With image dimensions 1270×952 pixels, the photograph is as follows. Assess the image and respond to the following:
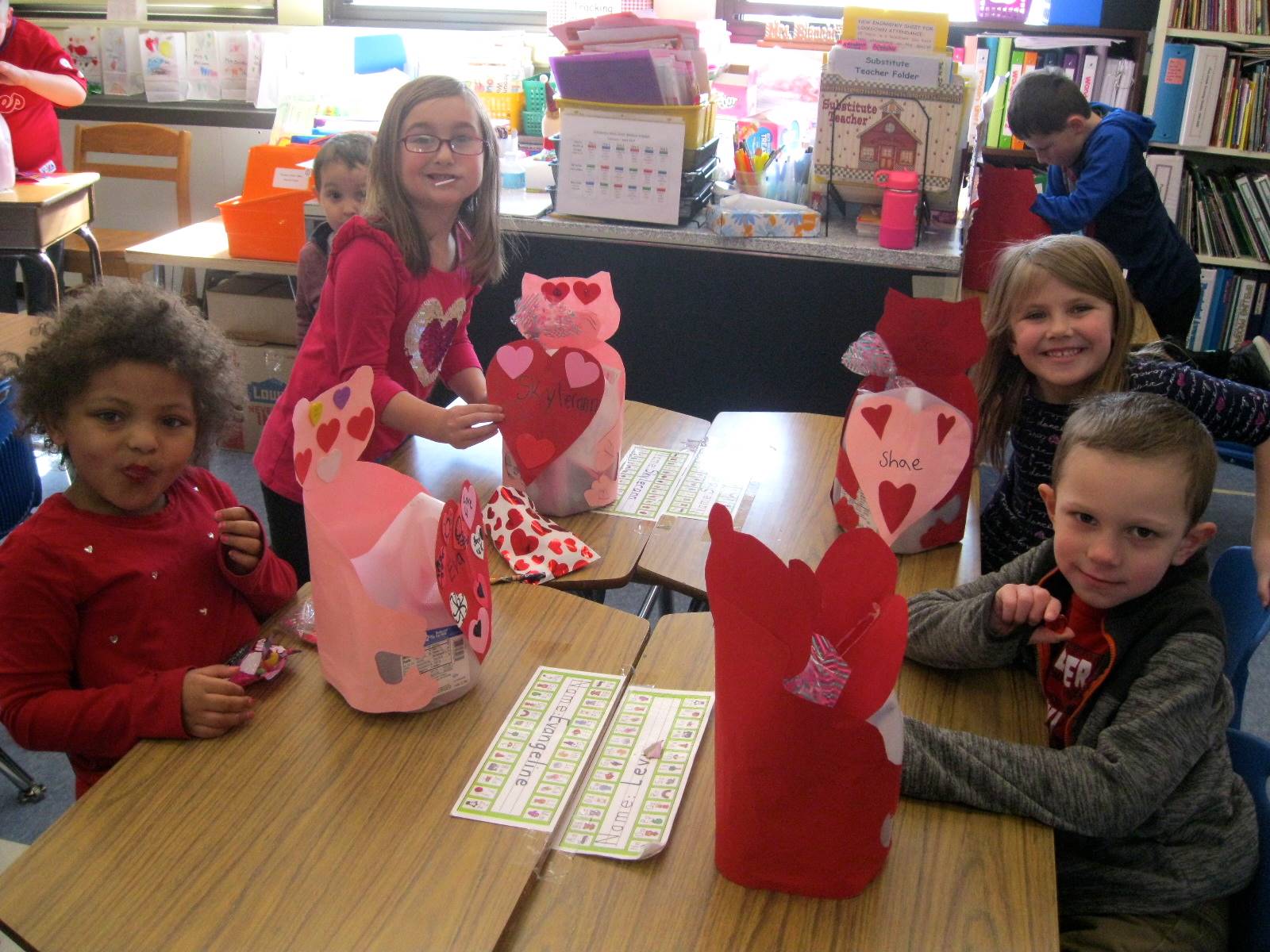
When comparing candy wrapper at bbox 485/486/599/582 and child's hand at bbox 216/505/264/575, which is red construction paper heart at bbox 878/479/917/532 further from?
child's hand at bbox 216/505/264/575

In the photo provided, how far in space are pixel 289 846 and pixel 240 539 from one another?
0.46 metres

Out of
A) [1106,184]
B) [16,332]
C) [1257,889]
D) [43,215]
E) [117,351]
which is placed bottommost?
[1257,889]

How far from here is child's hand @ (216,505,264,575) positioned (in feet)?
4.36

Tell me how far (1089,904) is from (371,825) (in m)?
0.74

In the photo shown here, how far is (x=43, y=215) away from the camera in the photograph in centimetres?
355

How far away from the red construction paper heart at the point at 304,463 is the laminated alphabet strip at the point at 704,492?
679 millimetres

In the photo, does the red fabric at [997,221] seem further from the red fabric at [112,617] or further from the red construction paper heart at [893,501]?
the red fabric at [112,617]

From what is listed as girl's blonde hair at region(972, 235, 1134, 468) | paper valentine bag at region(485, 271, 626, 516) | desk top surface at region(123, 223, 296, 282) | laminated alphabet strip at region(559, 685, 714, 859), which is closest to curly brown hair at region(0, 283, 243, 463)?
paper valentine bag at region(485, 271, 626, 516)

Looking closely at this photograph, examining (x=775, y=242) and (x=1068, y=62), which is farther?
(x=1068, y=62)

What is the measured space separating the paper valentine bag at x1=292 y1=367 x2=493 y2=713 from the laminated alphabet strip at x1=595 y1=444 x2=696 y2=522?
0.50 m

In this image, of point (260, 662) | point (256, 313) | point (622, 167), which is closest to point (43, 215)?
point (256, 313)

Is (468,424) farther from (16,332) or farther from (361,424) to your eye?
(16,332)

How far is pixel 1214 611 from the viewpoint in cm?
114

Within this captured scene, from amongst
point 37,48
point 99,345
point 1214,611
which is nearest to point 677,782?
point 1214,611
